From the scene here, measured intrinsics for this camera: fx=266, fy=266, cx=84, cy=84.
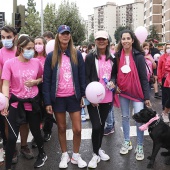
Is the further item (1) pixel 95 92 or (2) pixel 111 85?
(2) pixel 111 85

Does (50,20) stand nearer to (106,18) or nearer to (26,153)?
(26,153)

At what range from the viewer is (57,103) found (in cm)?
397

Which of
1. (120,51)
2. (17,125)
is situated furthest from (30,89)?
(120,51)


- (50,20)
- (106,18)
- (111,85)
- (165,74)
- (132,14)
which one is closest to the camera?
(111,85)

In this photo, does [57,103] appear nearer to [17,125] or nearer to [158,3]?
[17,125]

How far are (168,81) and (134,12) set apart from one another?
150 metres

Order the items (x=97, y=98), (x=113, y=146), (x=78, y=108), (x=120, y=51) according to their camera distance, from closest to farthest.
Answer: (x=97, y=98)
(x=78, y=108)
(x=120, y=51)
(x=113, y=146)

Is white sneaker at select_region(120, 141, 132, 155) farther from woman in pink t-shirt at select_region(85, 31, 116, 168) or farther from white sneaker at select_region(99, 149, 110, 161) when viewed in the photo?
woman in pink t-shirt at select_region(85, 31, 116, 168)

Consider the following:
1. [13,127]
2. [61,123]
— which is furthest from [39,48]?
[13,127]

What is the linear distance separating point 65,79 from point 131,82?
1.12 meters

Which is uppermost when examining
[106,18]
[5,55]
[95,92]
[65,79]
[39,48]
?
[106,18]

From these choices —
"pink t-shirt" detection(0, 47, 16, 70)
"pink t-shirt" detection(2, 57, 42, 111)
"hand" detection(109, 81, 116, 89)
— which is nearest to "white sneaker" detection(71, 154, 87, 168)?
"pink t-shirt" detection(2, 57, 42, 111)

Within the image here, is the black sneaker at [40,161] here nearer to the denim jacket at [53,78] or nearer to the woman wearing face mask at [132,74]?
the denim jacket at [53,78]

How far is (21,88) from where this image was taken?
3.85m
